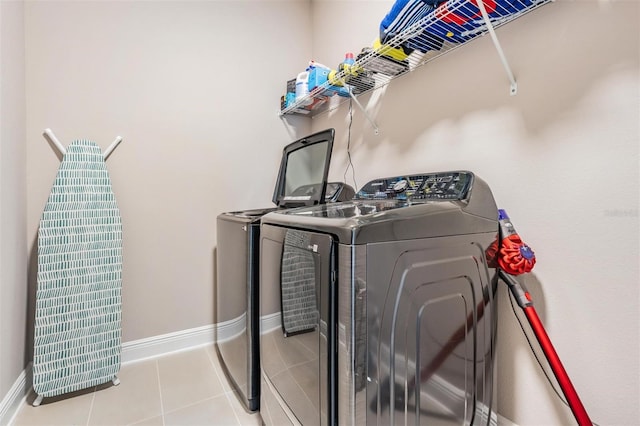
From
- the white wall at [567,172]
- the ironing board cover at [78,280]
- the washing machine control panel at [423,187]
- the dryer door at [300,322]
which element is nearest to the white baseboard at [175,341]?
the ironing board cover at [78,280]

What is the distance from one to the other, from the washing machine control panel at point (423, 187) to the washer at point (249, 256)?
0.91 feet

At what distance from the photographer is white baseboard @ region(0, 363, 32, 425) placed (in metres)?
1.41

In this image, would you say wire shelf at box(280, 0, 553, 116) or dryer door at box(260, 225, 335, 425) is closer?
dryer door at box(260, 225, 335, 425)

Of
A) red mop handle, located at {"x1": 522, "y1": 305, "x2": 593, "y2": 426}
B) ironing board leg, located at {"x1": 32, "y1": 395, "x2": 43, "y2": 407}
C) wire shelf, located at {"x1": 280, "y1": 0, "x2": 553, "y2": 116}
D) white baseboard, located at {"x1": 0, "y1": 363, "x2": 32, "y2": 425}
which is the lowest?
ironing board leg, located at {"x1": 32, "y1": 395, "x2": 43, "y2": 407}

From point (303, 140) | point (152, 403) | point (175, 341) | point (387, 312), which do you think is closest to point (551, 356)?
point (387, 312)

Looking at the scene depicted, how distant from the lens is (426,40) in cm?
139

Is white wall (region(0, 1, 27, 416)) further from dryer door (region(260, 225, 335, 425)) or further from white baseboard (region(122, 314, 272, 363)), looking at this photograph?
dryer door (region(260, 225, 335, 425))

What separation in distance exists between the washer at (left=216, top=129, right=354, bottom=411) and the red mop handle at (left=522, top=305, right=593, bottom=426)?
104 cm

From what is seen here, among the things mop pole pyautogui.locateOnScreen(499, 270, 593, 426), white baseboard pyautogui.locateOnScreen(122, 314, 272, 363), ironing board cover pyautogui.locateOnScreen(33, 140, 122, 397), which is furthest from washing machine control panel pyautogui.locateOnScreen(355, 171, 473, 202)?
ironing board cover pyautogui.locateOnScreen(33, 140, 122, 397)

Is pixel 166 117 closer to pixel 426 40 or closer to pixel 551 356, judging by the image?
pixel 426 40

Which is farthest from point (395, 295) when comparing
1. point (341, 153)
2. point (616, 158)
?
point (341, 153)

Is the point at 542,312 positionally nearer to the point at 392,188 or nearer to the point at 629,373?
the point at 629,373

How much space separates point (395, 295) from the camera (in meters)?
0.86

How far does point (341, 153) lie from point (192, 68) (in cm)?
124
